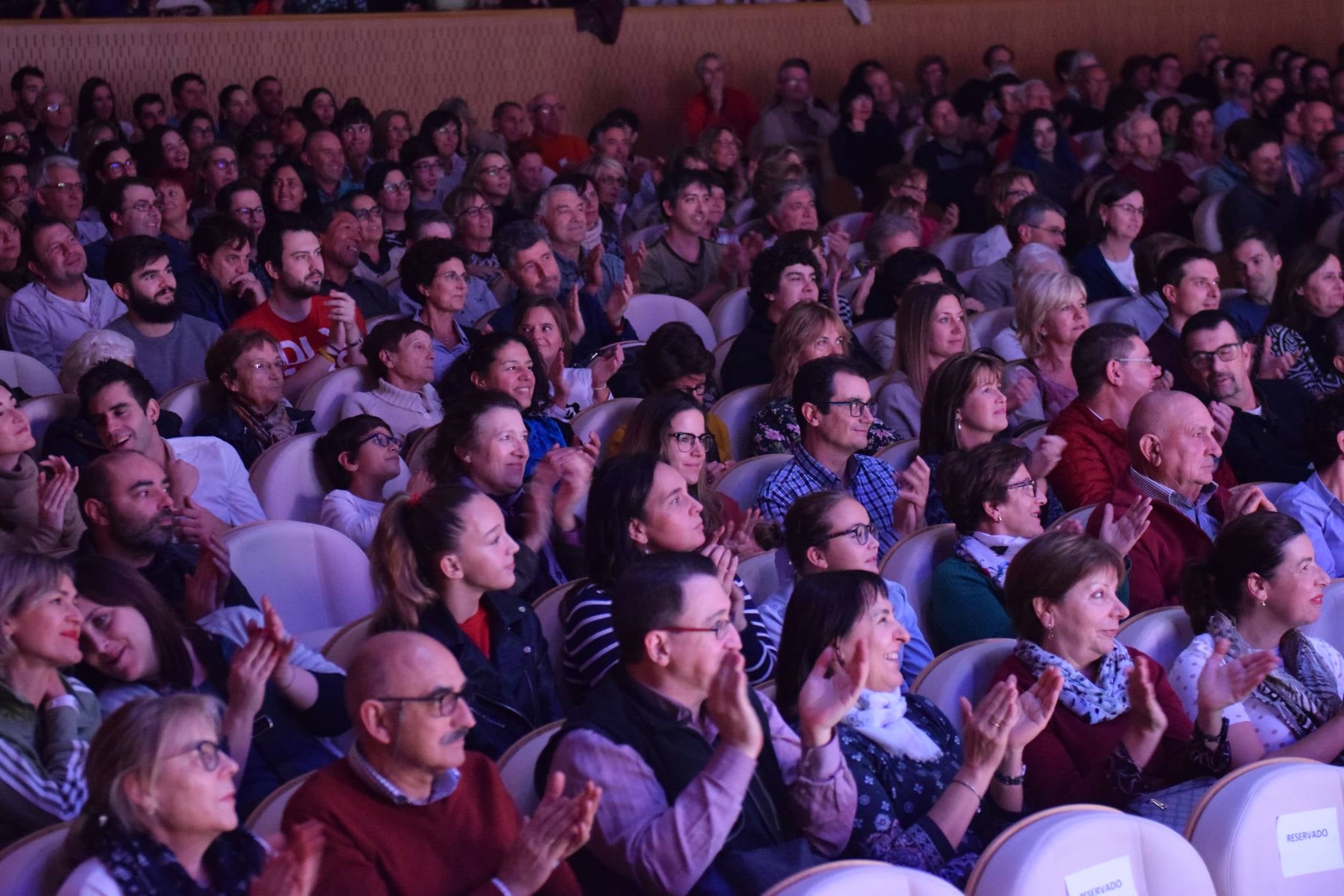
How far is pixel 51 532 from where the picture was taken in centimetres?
312

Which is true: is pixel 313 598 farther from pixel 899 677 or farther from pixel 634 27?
pixel 634 27

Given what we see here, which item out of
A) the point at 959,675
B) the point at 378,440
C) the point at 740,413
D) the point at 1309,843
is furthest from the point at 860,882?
the point at 740,413

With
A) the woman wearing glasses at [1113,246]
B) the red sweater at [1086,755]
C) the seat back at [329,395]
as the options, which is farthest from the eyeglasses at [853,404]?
the woman wearing glasses at [1113,246]

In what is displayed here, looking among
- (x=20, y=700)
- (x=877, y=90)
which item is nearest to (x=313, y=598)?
(x=20, y=700)

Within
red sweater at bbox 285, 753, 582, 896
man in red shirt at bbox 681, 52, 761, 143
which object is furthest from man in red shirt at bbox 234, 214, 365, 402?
man in red shirt at bbox 681, 52, 761, 143

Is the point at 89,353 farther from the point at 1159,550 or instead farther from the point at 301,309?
the point at 1159,550

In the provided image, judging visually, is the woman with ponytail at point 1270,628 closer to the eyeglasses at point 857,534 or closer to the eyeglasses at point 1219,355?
the eyeglasses at point 857,534

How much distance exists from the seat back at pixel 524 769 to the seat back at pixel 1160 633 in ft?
3.59

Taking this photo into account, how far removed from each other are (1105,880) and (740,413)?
225 centimetres

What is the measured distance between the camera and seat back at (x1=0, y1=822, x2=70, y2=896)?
5.90 feet

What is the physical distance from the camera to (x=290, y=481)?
138 inches

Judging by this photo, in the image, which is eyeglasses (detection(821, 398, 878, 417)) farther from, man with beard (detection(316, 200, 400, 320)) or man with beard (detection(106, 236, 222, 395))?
man with beard (detection(316, 200, 400, 320))

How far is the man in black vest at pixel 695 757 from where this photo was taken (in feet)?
6.45

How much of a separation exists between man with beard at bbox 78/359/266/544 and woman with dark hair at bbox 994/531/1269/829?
166 cm
